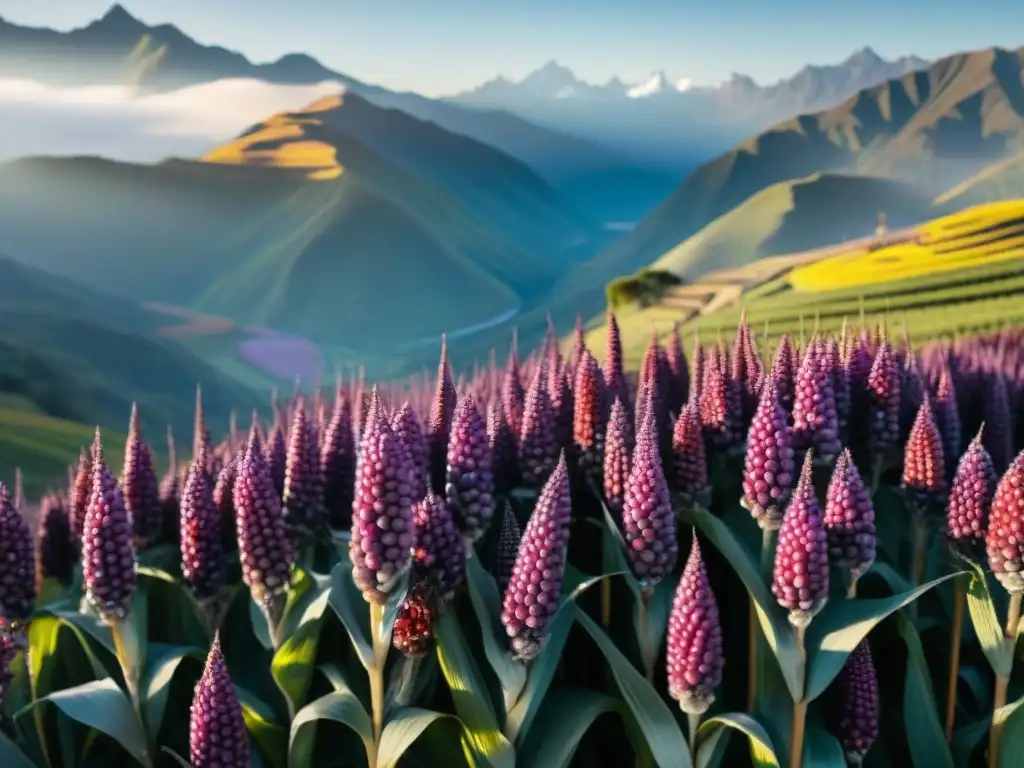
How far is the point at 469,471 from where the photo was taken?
61.5 inches

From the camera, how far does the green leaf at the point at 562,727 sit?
4.83 feet

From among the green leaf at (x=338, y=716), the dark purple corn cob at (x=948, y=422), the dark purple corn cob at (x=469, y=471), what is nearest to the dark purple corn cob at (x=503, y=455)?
the dark purple corn cob at (x=469, y=471)

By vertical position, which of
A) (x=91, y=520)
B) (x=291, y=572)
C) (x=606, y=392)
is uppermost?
(x=606, y=392)

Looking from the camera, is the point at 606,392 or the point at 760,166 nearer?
the point at 606,392

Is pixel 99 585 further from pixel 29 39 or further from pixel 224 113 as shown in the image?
pixel 224 113

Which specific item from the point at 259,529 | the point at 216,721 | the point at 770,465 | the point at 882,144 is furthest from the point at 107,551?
the point at 882,144

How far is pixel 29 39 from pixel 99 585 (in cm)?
1014

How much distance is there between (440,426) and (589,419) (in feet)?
1.20

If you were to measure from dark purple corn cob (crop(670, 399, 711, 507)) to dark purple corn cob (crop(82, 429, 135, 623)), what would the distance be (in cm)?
116

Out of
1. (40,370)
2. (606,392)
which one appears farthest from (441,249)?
(606,392)

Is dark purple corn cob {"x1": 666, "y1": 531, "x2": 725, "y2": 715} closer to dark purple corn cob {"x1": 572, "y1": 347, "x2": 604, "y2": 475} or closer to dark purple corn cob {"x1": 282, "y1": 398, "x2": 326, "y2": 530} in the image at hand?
dark purple corn cob {"x1": 572, "y1": 347, "x2": 604, "y2": 475}

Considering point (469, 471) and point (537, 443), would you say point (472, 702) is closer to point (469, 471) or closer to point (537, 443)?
point (469, 471)

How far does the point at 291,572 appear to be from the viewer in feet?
5.49

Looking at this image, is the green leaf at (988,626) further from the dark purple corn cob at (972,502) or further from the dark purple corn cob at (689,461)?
the dark purple corn cob at (689,461)
